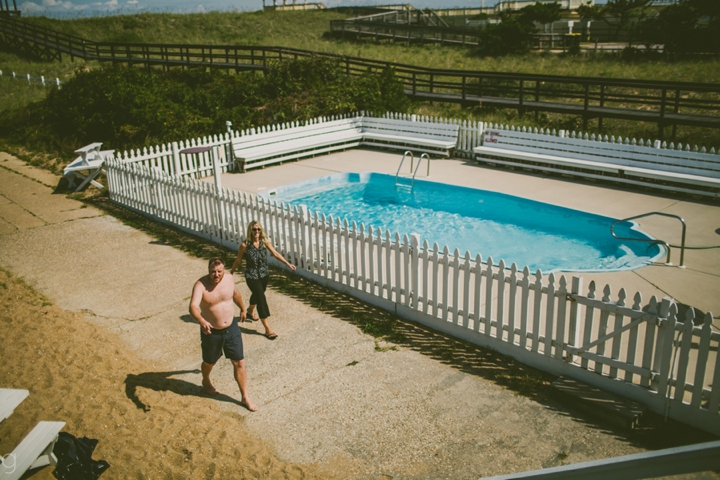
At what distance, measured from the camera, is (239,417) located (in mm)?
5918

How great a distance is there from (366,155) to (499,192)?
19.0 ft

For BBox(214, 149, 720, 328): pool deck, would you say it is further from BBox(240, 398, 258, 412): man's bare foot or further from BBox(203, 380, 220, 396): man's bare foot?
BBox(203, 380, 220, 396): man's bare foot

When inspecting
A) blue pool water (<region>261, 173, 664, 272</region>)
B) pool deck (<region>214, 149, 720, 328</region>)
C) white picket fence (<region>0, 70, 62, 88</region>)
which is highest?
white picket fence (<region>0, 70, 62, 88</region>)

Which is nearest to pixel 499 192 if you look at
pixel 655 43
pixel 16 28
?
pixel 655 43

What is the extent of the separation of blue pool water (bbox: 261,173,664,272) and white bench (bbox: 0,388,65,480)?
724cm

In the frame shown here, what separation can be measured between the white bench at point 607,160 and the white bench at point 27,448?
13187 millimetres

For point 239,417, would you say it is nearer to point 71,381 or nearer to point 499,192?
point 71,381

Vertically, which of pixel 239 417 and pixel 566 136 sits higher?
pixel 566 136

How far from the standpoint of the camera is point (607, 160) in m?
14.9

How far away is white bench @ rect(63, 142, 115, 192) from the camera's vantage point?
48.6 ft

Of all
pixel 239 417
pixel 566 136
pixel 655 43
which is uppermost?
pixel 655 43

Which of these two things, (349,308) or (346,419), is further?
(349,308)

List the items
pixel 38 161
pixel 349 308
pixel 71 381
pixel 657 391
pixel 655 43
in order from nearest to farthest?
pixel 657 391
pixel 71 381
pixel 349 308
pixel 38 161
pixel 655 43

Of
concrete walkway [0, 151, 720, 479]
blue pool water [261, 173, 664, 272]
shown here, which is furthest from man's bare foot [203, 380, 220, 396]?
blue pool water [261, 173, 664, 272]
